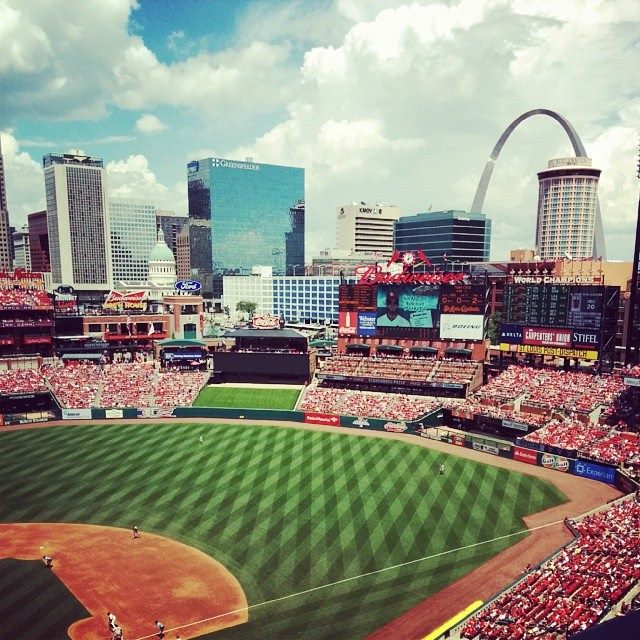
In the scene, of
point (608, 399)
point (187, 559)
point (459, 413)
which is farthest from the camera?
point (459, 413)

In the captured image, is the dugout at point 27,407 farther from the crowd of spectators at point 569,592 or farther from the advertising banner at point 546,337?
the advertising banner at point 546,337

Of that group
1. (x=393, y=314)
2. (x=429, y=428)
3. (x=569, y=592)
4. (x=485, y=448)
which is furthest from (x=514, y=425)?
(x=569, y=592)

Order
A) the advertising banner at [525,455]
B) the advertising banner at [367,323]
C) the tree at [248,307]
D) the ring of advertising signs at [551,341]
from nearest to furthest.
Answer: the advertising banner at [525,455]
the ring of advertising signs at [551,341]
the advertising banner at [367,323]
the tree at [248,307]

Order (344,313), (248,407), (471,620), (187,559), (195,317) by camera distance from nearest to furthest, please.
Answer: (471,620)
(187,559)
(248,407)
(344,313)
(195,317)

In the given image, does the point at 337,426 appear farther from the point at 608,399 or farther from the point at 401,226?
the point at 401,226

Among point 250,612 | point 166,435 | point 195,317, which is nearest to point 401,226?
point 195,317

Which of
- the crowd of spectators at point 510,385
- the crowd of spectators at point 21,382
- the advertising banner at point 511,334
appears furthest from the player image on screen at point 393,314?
the crowd of spectators at point 21,382

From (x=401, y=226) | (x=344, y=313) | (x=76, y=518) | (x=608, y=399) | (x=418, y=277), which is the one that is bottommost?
(x=76, y=518)
